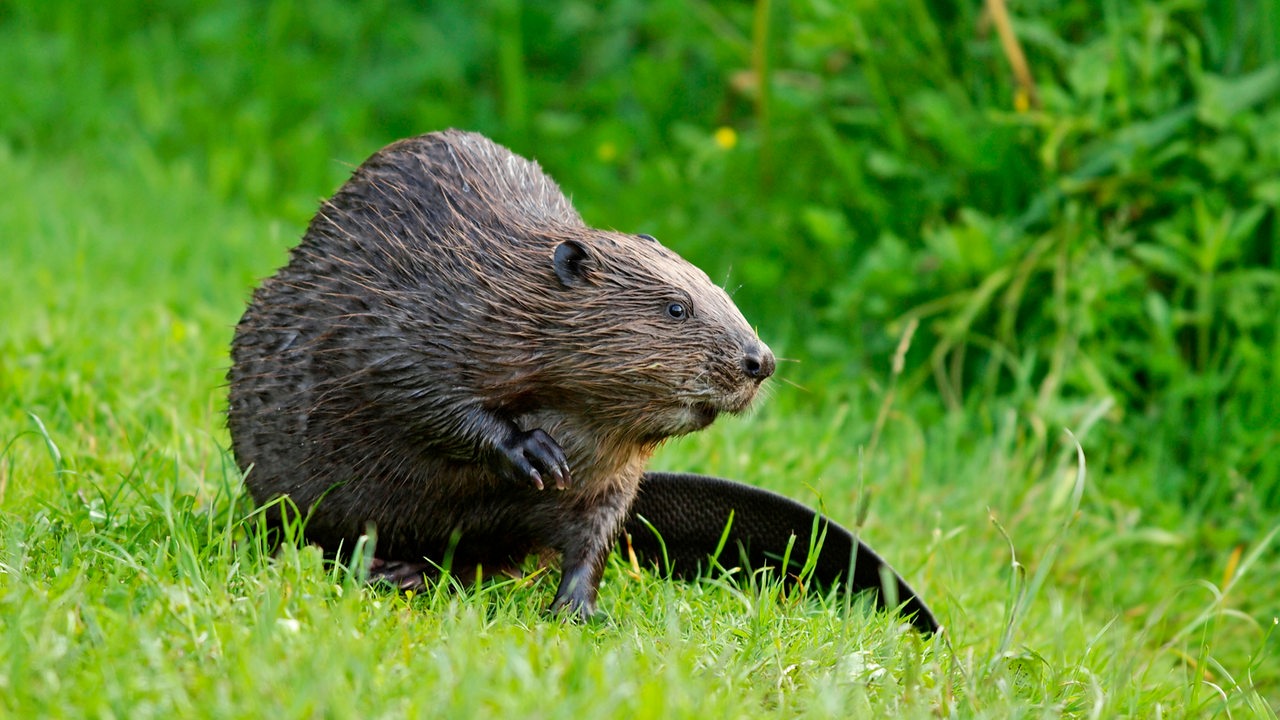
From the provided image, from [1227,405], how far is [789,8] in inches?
104

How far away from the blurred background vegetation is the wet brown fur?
1180 millimetres

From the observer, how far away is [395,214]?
326 centimetres

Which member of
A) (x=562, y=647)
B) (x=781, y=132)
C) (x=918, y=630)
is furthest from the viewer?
(x=781, y=132)

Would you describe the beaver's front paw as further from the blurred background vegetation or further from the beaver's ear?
the blurred background vegetation

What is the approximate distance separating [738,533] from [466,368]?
2.64ft

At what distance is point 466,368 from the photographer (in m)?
3.03

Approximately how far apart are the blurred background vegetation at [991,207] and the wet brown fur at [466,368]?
1180mm

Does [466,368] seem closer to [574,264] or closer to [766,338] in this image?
[574,264]

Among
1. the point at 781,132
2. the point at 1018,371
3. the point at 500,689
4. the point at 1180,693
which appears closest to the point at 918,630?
the point at 1180,693

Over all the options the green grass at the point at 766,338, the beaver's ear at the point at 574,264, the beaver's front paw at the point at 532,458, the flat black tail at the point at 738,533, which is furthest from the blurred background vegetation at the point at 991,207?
the beaver's front paw at the point at 532,458

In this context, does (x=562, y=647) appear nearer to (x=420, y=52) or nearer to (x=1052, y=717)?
(x=1052, y=717)

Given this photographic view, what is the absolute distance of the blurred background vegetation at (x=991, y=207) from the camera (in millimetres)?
5000

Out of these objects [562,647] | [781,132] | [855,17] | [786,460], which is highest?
[855,17]

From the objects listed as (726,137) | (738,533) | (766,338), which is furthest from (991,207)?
(738,533)
